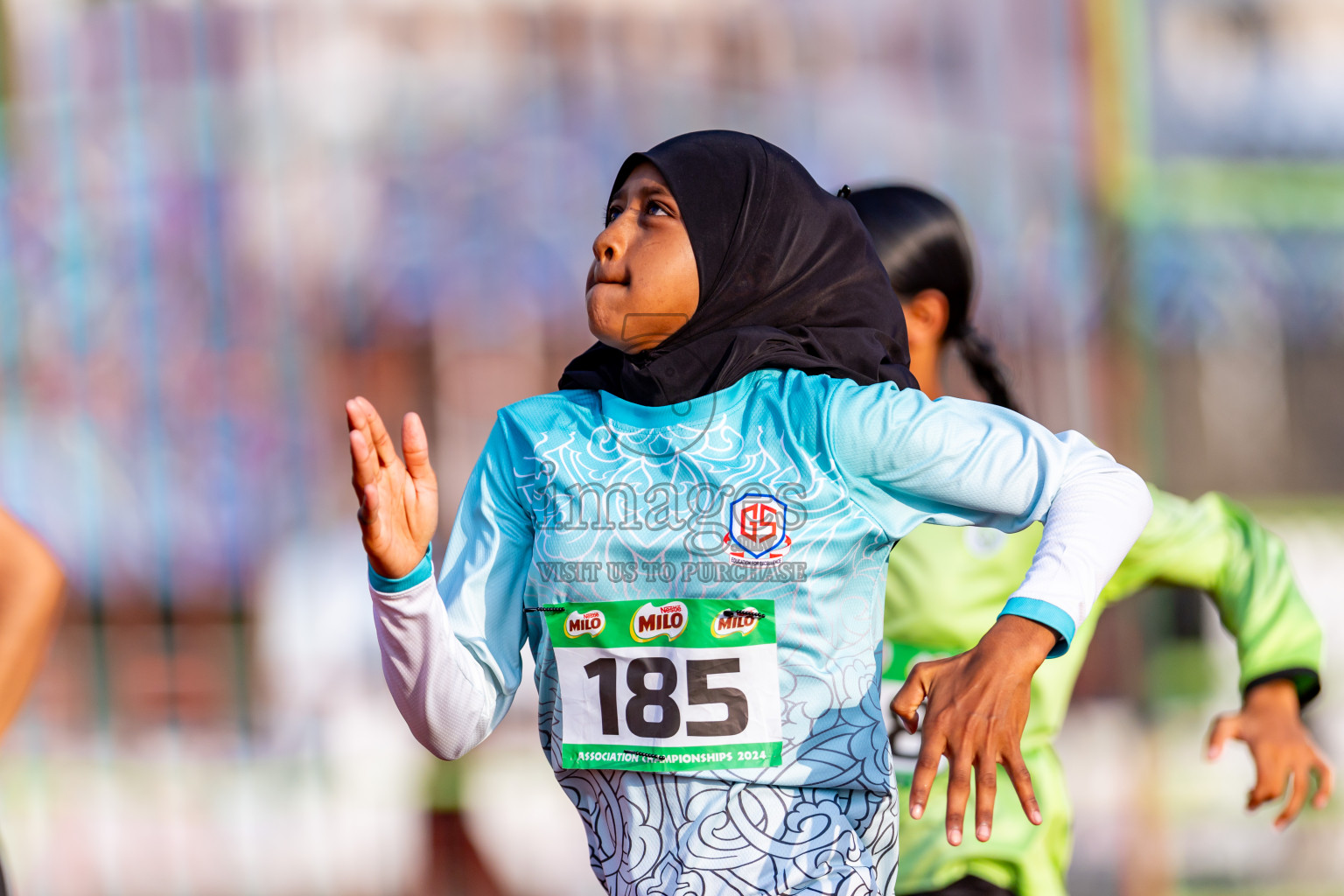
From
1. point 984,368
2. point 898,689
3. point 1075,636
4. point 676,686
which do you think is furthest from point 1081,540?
point 984,368

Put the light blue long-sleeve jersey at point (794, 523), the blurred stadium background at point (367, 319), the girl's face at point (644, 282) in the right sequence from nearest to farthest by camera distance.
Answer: the light blue long-sleeve jersey at point (794, 523), the girl's face at point (644, 282), the blurred stadium background at point (367, 319)

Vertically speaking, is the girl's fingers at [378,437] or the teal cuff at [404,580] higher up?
the girl's fingers at [378,437]

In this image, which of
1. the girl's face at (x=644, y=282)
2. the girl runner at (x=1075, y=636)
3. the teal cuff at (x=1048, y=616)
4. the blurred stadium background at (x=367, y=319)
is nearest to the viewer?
the teal cuff at (x=1048, y=616)

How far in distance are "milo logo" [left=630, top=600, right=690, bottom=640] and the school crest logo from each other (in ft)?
0.30

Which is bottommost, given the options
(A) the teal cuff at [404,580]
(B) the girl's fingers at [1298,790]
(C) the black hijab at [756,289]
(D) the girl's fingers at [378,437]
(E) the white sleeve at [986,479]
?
(B) the girl's fingers at [1298,790]

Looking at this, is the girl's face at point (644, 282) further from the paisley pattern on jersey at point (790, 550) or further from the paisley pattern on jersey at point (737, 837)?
the paisley pattern on jersey at point (737, 837)

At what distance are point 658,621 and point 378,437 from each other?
1.35ft

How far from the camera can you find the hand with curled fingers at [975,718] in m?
1.55

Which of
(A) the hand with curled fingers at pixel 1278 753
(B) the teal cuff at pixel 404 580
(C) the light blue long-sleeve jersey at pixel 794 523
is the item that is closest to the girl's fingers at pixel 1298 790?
(A) the hand with curled fingers at pixel 1278 753

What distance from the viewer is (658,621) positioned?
70.4 inches

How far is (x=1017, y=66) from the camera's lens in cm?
485

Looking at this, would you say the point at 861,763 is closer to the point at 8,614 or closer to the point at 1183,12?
the point at 8,614

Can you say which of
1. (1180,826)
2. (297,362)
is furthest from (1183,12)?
(297,362)

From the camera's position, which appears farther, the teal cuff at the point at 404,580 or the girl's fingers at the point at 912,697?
the teal cuff at the point at 404,580
